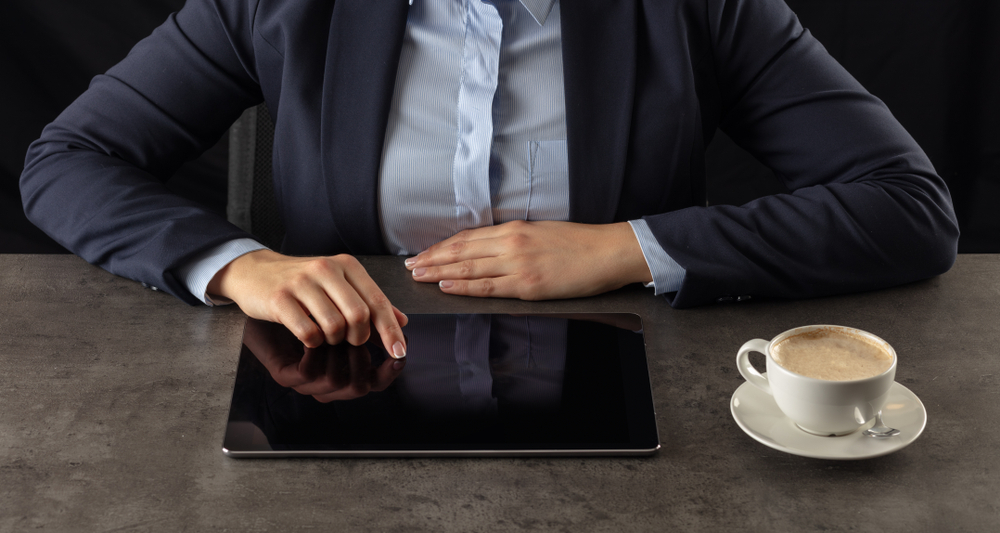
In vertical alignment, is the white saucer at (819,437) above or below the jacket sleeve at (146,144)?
below

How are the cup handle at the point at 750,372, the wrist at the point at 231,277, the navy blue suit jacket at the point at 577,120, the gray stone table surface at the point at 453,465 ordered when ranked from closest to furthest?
the gray stone table surface at the point at 453,465 < the cup handle at the point at 750,372 < the wrist at the point at 231,277 < the navy blue suit jacket at the point at 577,120

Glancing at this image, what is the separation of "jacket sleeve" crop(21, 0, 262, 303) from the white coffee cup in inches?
25.5

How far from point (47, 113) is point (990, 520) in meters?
2.20

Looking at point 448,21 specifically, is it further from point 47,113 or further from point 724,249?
point 47,113

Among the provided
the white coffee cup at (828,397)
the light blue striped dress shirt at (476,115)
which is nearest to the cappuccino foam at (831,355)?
the white coffee cup at (828,397)

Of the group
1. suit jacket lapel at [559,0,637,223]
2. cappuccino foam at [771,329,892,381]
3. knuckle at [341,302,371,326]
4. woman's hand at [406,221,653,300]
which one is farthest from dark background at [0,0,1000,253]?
cappuccino foam at [771,329,892,381]

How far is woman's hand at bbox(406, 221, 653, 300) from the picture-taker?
958 millimetres

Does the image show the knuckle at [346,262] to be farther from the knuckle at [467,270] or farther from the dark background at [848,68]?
the dark background at [848,68]

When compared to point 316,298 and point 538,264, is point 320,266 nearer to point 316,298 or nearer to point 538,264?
point 316,298

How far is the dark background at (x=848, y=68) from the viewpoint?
79.0 inches

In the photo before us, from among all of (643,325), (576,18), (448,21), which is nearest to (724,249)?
(643,325)

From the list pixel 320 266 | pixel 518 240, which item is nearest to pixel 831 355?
pixel 518 240

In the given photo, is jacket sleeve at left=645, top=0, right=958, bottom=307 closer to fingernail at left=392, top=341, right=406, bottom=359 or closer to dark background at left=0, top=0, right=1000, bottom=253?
fingernail at left=392, top=341, right=406, bottom=359

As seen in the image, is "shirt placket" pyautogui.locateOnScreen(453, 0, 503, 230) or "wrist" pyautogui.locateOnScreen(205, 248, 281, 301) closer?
"wrist" pyautogui.locateOnScreen(205, 248, 281, 301)
